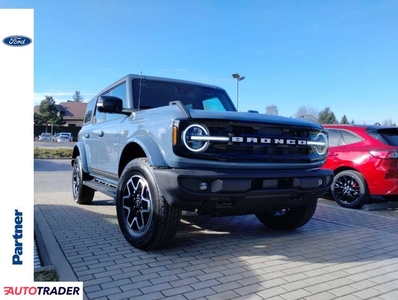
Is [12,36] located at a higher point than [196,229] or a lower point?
higher

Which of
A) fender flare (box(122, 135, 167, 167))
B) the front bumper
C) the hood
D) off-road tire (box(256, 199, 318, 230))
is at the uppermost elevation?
the hood

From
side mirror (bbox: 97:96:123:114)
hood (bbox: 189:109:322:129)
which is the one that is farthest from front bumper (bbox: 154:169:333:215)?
side mirror (bbox: 97:96:123:114)

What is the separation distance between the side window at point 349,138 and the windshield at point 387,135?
0.28 meters

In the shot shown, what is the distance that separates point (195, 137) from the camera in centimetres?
324

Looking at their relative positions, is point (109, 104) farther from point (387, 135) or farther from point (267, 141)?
point (387, 135)

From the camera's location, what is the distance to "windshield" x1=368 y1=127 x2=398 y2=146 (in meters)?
6.45

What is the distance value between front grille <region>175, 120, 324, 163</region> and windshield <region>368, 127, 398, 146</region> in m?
3.32

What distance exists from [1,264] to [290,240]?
328 centimetres

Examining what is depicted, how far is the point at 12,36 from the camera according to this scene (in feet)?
6.86

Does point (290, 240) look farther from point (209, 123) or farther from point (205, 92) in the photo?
point (205, 92)

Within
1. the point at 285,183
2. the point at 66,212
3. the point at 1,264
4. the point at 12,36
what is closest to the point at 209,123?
the point at 285,183

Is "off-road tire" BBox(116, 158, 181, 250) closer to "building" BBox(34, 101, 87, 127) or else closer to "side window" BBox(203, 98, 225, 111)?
"side window" BBox(203, 98, 225, 111)

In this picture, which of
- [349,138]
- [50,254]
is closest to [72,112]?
[349,138]

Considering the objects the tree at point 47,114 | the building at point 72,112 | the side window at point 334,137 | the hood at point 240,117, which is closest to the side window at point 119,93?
the hood at point 240,117
